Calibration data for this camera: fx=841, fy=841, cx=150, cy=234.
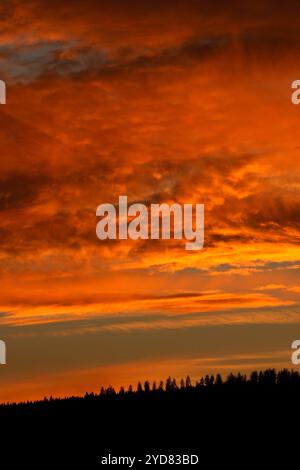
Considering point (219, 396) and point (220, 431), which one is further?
point (219, 396)

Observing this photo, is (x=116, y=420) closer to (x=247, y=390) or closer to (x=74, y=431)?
(x=74, y=431)

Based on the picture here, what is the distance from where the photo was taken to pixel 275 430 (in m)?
172

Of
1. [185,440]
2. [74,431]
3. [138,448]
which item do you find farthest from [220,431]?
[74,431]

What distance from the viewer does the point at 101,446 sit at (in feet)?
624

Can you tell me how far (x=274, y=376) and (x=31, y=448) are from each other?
58515 millimetres

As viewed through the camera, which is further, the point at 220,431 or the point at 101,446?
the point at 101,446

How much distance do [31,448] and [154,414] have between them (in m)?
29.8

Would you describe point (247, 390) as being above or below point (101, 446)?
above
